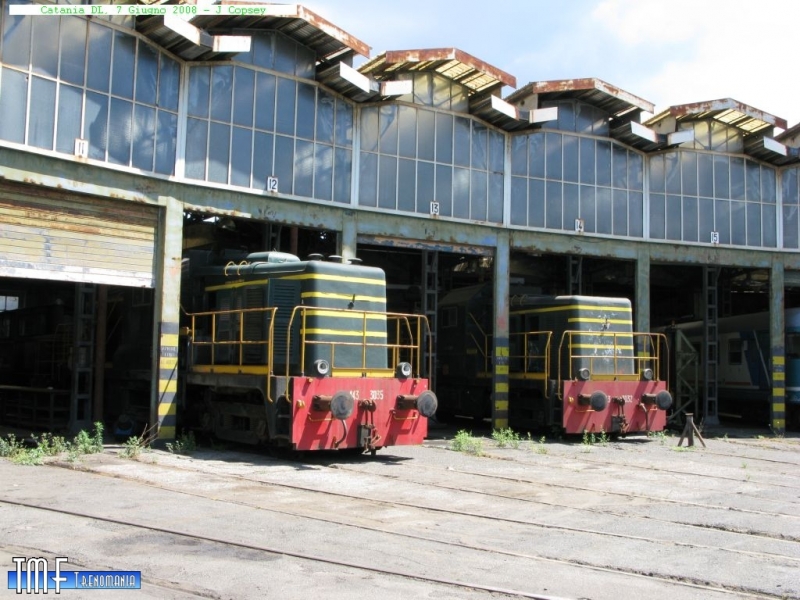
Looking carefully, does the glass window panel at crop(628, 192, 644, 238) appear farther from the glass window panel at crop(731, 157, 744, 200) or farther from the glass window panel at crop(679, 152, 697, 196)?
the glass window panel at crop(731, 157, 744, 200)

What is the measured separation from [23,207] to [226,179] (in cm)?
388

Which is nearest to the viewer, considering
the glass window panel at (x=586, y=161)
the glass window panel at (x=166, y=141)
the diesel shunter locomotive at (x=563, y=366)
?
the glass window panel at (x=166, y=141)

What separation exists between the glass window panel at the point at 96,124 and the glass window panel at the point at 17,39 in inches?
47.0

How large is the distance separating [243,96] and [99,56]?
2891 mm

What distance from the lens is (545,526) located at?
8359 mm

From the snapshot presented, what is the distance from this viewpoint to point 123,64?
14.7m

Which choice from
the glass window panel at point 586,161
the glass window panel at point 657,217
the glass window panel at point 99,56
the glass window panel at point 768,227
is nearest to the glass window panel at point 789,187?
the glass window panel at point 768,227

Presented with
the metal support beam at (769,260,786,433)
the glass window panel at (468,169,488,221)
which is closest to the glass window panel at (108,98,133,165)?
the glass window panel at (468,169,488,221)

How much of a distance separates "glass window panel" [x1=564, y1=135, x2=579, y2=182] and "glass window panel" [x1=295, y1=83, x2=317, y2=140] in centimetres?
688

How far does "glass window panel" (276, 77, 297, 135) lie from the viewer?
54.9ft

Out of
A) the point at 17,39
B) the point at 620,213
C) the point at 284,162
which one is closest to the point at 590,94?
the point at 620,213

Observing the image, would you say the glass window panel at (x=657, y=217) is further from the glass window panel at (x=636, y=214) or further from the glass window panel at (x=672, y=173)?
the glass window panel at (x=672, y=173)

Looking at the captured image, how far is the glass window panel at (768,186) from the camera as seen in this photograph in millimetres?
22984

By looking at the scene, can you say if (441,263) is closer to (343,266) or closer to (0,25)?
(343,266)
